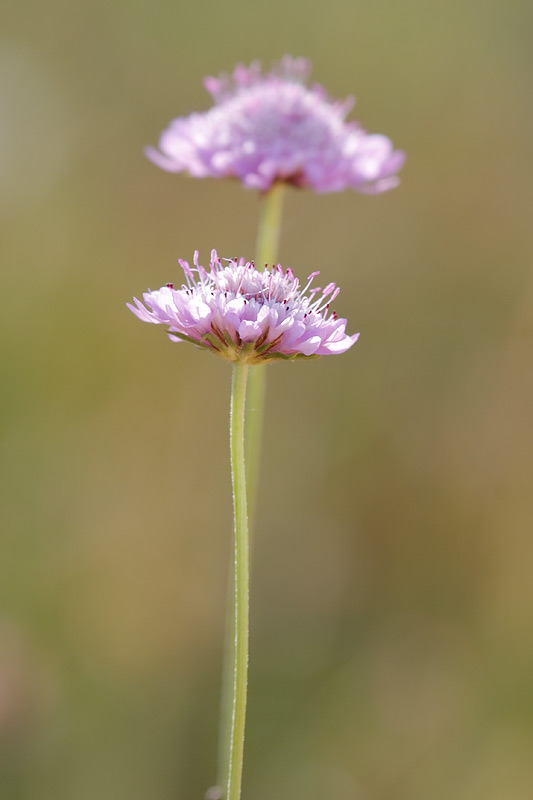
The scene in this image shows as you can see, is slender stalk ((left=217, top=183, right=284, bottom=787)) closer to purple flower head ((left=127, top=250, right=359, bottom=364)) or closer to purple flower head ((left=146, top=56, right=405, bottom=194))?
purple flower head ((left=146, top=56, right=405, bottom=194))

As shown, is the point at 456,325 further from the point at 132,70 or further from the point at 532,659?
the point at 132,70

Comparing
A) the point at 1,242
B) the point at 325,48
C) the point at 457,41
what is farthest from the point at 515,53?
the point at 1,242

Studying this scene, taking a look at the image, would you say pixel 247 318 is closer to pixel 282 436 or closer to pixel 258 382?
pixel 258 382

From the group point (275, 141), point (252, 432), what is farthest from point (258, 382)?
point (275, 141)

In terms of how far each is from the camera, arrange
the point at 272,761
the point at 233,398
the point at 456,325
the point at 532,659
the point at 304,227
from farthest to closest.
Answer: the point at 304,227
the point at 456,325
the point at 532,659
the point at 272,761
the point at 233,398

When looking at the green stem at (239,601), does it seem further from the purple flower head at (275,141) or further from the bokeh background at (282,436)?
the bokeh background at (282,436)

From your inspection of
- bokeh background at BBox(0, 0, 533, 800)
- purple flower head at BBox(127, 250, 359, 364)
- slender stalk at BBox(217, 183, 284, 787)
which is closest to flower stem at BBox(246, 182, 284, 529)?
slender stalk at BBox(217, 183, 284, 787)
